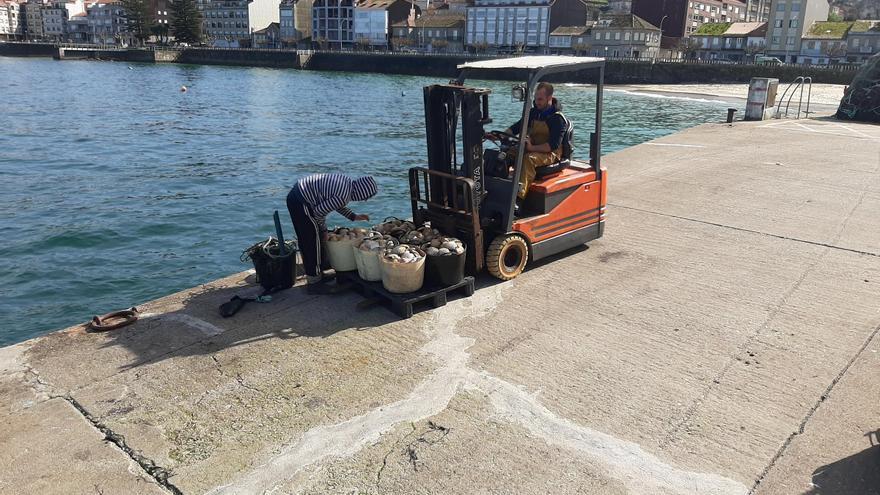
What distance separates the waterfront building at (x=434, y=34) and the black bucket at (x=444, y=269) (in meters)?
117

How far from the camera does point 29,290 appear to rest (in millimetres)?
10445

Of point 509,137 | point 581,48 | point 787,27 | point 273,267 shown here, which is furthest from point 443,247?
point 787,27

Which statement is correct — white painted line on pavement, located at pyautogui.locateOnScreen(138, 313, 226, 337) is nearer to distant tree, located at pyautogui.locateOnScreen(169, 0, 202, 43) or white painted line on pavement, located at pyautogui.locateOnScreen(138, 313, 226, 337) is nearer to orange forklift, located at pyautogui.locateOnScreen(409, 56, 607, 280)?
orange forklift, located at pyautogui.locateOnScreen(409, 56, 607, 280)

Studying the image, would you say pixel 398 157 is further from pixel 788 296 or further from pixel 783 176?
pixel 788 296

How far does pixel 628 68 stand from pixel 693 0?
41568mm

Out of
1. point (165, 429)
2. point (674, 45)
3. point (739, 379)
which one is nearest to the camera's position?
point (165, 429)

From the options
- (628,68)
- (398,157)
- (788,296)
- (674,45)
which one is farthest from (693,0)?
(788,296)

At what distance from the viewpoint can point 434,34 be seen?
12056 centimetres

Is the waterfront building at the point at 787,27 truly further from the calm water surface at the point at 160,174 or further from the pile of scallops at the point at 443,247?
the pile of scallops at the point at 443,247

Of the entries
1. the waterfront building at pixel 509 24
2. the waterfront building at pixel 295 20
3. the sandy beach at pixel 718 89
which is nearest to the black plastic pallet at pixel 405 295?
the sandy beach at pixel 718 89

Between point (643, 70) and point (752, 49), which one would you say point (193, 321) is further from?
point (752, 49)

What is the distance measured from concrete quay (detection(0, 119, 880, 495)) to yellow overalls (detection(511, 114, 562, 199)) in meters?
1.01

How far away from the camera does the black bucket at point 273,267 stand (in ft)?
22.2

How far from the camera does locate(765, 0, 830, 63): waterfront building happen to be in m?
92.2
